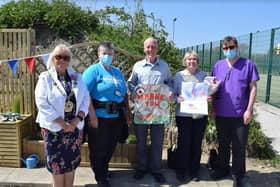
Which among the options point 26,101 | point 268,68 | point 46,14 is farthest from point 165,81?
point 268,68

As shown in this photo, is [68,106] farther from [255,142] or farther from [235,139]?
[255,142]

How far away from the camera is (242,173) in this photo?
4254 millimetres

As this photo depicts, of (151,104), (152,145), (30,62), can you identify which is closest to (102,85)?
(151,104)

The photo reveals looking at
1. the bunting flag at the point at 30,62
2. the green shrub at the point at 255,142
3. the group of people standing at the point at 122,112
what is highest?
the bunting flag at the point at 30,62

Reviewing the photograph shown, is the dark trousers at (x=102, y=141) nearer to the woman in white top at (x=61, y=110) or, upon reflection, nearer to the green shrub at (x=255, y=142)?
the woman in white top at (x=61, y=110)

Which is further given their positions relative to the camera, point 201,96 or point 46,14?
point 46,14

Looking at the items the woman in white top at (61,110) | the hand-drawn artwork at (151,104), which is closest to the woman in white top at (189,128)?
the hand-drawn artwork at (151,104)

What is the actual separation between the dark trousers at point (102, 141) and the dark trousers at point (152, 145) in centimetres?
34

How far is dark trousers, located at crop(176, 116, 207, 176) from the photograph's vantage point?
14.2ft

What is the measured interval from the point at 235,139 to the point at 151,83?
1285 millimetres

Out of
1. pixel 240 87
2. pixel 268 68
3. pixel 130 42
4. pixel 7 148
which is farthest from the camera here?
pixel 268 68

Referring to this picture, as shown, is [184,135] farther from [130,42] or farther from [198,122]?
[130,42]

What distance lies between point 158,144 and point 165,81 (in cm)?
85

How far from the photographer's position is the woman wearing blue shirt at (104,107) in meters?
3.92
